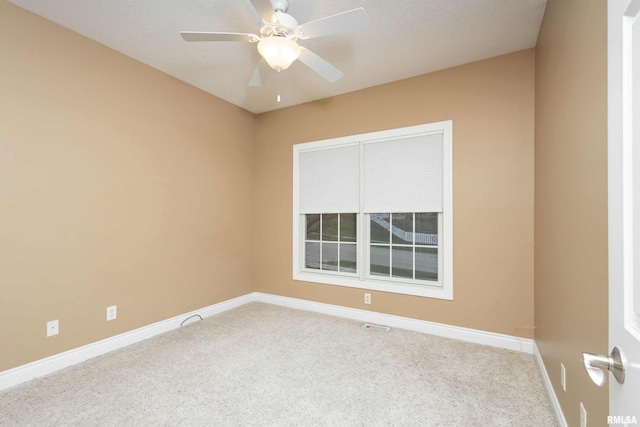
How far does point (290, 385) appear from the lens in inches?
84.1

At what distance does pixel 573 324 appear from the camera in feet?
4.77

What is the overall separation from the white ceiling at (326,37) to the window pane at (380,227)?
1565mm

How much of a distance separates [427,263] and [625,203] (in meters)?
2.68

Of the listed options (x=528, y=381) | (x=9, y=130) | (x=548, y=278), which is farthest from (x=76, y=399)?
(x=548, y=278)

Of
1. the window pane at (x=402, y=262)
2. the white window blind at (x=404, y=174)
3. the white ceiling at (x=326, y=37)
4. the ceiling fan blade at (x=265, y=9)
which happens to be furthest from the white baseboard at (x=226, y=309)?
the ceiling fan blade at (x=265, y=9)

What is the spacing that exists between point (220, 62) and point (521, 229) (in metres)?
3.33

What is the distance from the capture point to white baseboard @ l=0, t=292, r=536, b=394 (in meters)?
2.21

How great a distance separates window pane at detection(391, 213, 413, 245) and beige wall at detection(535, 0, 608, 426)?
1238 millimetres

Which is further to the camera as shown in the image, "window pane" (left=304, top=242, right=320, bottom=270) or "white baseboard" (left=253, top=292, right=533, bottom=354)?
"window pane" (left=304, top=242, right=320, bottom=270)

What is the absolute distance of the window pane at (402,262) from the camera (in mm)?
3299

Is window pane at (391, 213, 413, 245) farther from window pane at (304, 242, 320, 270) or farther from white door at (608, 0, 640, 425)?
white door at (608, 0, 640, 425)

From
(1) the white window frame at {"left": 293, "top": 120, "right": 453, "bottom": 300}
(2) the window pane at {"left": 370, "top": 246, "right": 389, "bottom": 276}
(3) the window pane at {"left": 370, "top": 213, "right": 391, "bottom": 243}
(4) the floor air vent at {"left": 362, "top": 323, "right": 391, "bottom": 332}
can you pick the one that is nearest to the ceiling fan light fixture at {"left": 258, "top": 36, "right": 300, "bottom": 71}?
(1) the white window frame at {"left": 293, "top": 120, "right": 453, "bottom": 300}

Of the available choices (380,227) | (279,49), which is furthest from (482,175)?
(279,49)

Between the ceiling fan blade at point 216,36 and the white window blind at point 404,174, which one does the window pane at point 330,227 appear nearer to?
the white window blind at point 404,174
